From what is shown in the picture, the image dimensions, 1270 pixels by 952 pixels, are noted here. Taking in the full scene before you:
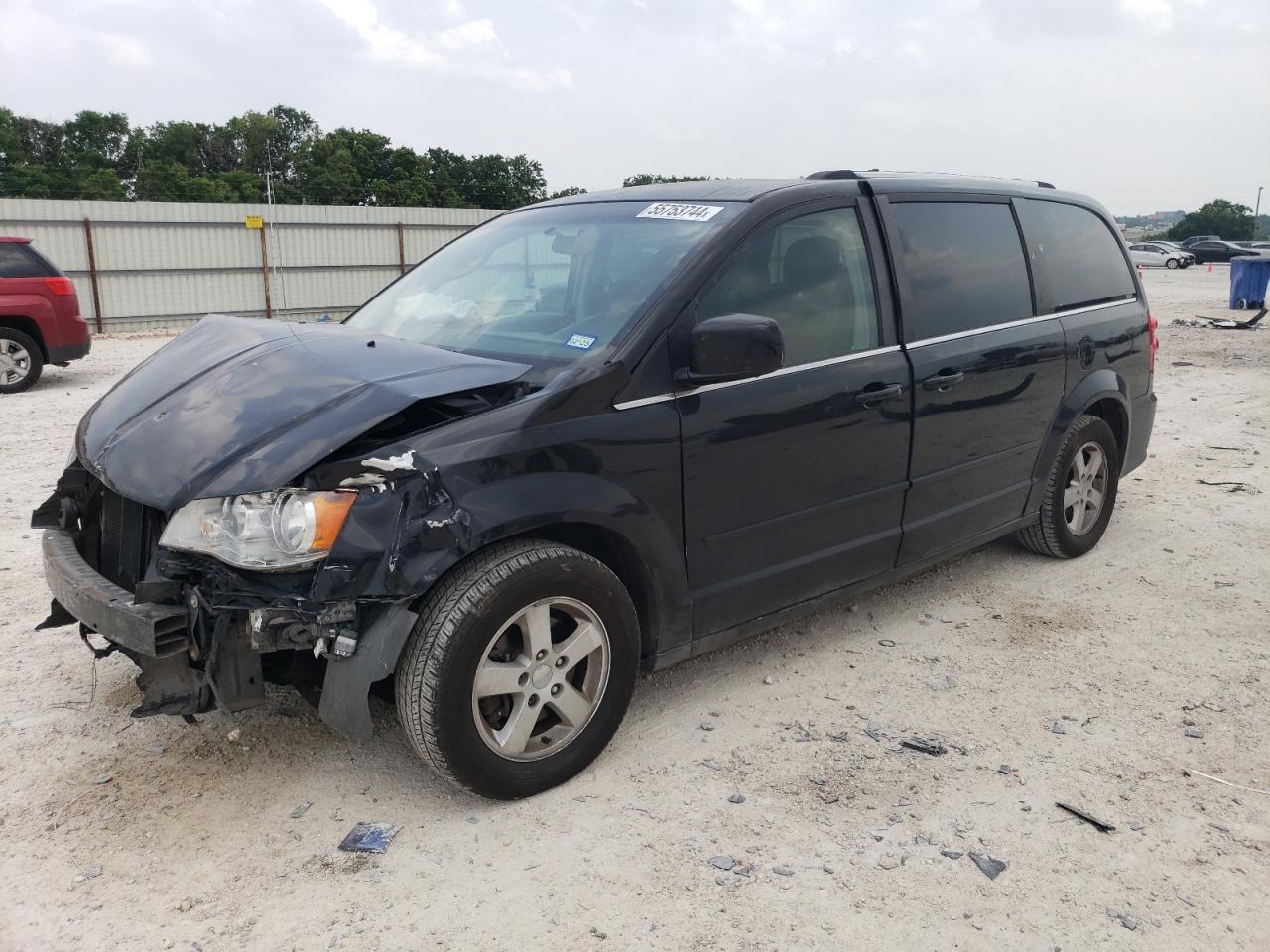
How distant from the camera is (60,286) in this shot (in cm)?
1121

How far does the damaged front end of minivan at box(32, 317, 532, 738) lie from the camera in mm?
2631

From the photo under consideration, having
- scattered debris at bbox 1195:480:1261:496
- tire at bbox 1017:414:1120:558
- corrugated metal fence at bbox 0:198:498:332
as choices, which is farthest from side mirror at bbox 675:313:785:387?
corrugated metal fence at bbox 0:198:498:332

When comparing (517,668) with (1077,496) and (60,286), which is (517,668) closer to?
(1077,496)

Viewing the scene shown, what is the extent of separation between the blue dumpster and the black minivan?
1941 centimetres

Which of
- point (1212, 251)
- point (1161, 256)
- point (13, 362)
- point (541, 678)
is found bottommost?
point (541, 678)

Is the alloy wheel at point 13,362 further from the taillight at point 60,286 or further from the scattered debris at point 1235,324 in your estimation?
the scattered debris at point 1235,324

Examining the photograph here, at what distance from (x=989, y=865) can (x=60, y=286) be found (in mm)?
11727

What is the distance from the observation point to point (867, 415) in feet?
12.3

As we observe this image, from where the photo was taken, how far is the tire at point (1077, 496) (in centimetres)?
496

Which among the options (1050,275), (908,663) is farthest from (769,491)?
(1050,275)

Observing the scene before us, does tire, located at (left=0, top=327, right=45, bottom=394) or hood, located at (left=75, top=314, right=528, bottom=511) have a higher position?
hood, located at (left=75, top=314, right=528, bottom=511)

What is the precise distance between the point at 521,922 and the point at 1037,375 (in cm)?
338

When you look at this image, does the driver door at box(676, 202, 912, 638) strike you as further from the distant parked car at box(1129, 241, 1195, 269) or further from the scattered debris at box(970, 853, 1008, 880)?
the distant parked car at box(1129, 241, 1195, 269)

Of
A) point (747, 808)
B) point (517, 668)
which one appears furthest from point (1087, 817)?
point (517, 668)
